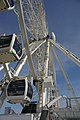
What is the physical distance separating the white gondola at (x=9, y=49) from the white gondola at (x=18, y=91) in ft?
10.8

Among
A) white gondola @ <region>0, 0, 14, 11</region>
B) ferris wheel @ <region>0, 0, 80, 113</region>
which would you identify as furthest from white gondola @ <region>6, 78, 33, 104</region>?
white gondola @ <region>0, 0, 14, 11</region>

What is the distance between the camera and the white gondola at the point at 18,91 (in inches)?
663

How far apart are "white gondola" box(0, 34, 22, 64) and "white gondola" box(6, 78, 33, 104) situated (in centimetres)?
330

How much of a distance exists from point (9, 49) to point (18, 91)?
4197 millimetres

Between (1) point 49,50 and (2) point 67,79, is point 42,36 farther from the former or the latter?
(2) point 67,79

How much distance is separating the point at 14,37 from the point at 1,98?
686 cm

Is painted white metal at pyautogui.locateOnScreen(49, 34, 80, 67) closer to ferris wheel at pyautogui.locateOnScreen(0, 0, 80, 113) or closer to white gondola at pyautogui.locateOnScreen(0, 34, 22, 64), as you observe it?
ferris wheel at pyautogui.locateOnScreen(0, 0, 80, 113)

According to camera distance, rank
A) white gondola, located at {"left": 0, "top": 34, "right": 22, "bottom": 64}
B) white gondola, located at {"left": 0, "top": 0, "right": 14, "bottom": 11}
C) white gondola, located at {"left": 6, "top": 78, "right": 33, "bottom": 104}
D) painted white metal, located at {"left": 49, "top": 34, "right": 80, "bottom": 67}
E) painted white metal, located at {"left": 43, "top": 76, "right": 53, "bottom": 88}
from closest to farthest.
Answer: white gondola, located at {"left": 0, "top": 0, "right": 14, "bottom": 11}
white gondola, located at {"left": 0, "top": 34, "right": 22, "bottom": 64}
white gondola, located at {"left": 6, "top": 78, "right": 33, "bottom": 104}
painted white metal, located at {"left": 43, "top": 76, "right": 53, "bottom": 88}
painted white metal, located at {"left": 49, "top": 34, "right": 80, "bottom": 67}

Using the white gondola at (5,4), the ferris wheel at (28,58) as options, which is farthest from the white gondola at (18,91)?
the white gondola at (5,4)

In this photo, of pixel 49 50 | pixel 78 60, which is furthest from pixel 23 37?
pixel 49 50

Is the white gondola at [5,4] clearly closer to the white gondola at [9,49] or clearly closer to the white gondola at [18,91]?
the white gondola at [9,49]

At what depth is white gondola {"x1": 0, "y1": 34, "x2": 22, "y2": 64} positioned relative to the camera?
1420 cm

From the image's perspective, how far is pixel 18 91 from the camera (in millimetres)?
17031

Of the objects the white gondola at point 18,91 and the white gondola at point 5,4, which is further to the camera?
the white gondola at point 18,91
